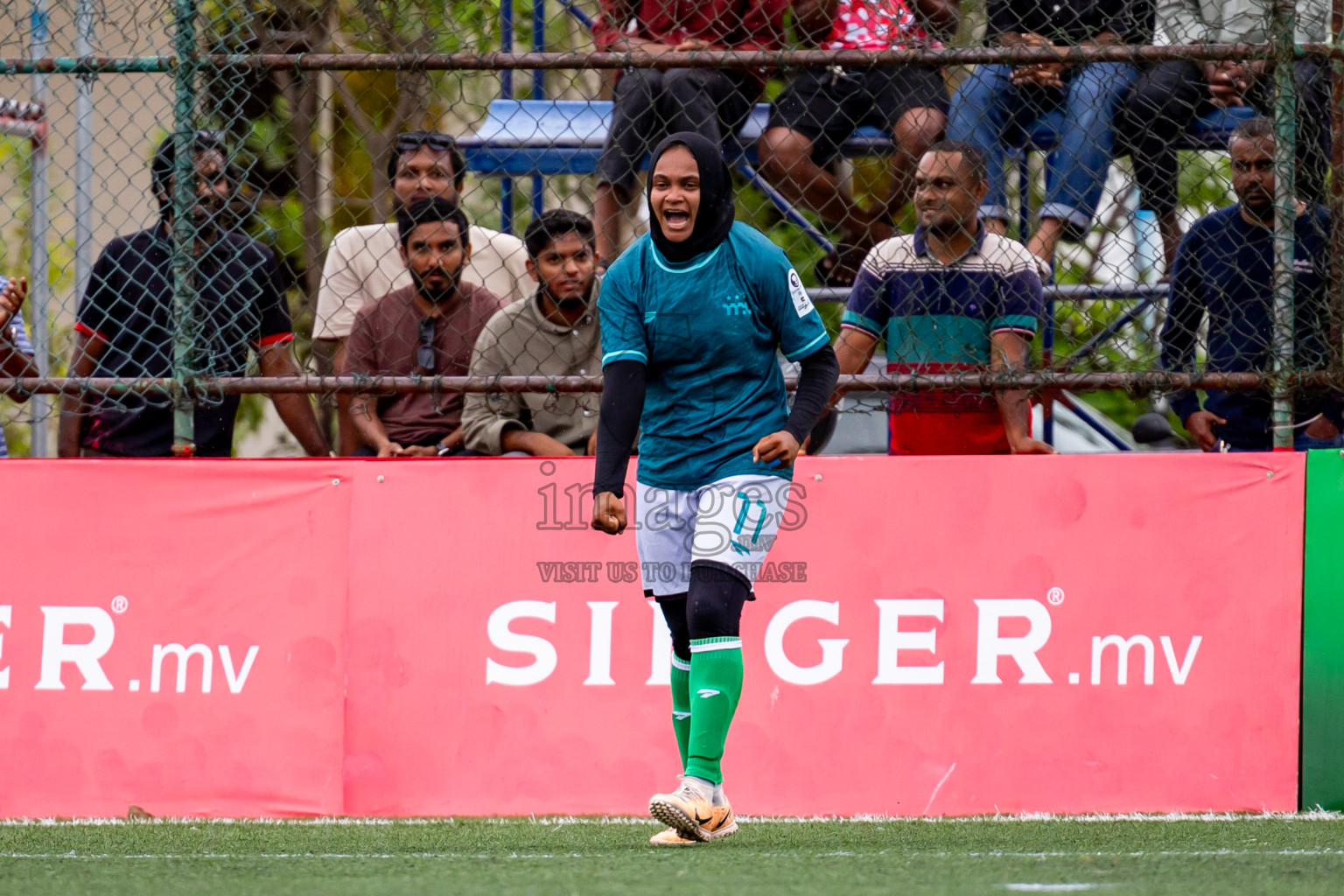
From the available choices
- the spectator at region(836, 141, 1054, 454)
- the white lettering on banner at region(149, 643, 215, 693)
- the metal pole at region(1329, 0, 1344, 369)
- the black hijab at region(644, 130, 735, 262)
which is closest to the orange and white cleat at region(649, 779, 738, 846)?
the black hijab at region(644, 130, 735, 262)

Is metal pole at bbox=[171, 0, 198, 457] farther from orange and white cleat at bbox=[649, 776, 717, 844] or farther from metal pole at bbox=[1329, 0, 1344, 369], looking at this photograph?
metal pole at bbox=[1329, 0, 1344, 369]

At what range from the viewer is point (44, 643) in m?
5.57

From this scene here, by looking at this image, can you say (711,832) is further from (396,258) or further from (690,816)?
(396,258)

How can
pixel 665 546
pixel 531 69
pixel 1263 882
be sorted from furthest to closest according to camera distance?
pixel 531 69
pixel 665 546
pixel 1263 882

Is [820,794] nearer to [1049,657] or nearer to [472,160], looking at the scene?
[1049,657]

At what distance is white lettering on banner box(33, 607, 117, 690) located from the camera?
5555 millimetres

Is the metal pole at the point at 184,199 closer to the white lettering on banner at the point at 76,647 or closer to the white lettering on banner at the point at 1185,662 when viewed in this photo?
the white lettering on banner at the point at 76,647

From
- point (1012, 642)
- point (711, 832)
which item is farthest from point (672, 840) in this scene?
point (1012, 642)

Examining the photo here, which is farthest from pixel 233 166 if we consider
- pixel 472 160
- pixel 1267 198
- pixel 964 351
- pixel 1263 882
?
pixel 1263 882

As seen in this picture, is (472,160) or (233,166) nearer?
(233,166)

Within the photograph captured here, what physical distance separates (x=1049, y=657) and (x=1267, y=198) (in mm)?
1801

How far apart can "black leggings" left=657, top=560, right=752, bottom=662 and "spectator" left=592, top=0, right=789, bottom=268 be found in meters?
1.97

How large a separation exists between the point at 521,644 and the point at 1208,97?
3.35 m

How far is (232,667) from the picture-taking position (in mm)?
5562
